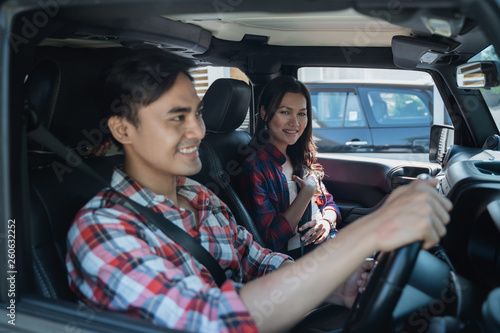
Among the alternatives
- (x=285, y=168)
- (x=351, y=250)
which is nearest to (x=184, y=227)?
(x=351, y=250)

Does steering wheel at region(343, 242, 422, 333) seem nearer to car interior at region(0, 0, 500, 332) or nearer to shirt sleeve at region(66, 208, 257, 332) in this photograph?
car interior at region(0, 0, 500, 332)

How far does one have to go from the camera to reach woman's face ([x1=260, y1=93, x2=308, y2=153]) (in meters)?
2.65

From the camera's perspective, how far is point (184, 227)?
1461 mm

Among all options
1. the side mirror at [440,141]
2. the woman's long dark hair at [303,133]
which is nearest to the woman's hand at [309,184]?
the woman's long dark hair at [303,133]

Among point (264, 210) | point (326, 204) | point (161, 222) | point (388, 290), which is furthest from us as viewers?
point (326, 204)

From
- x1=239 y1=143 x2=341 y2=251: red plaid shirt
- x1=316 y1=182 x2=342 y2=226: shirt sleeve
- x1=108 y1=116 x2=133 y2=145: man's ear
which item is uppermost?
x1=108 y1=116 x2=133 y2=145: man's ear

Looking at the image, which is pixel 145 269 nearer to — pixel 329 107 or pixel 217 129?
pixel 217 129

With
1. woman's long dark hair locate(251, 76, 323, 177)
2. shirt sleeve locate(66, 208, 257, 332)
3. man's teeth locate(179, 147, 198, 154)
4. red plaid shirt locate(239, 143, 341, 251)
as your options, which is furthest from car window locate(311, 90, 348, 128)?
shirt sleeve locate(66, 208, 257, 332)

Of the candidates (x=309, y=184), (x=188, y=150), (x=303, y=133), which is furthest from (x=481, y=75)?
(x=303, y=133)

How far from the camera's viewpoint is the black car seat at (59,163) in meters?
1.27

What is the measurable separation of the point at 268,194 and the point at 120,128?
1.14m

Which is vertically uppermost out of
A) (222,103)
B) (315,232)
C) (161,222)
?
(222,103)

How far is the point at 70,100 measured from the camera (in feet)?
4.66

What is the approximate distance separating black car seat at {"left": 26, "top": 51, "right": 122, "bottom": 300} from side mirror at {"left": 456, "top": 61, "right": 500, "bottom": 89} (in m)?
1.16
